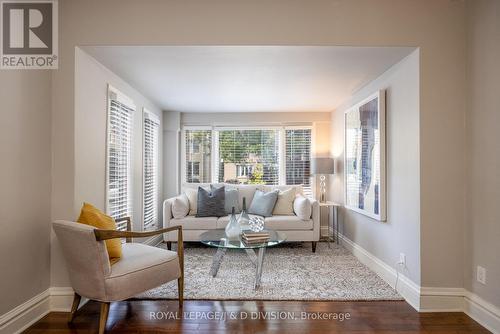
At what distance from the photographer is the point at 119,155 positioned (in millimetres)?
3439

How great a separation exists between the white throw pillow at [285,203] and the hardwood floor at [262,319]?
2031mm

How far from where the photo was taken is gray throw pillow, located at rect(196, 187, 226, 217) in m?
4.41

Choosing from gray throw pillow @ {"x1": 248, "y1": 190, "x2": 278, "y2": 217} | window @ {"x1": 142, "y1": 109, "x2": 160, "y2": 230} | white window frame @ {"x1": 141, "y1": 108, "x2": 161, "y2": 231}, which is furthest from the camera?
gray throw pillow @ {"x1": 248, "y1": 190, "x2": 278, "y2": 217}

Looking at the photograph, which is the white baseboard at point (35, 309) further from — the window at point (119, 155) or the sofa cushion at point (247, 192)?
the sofa cushion at point (247, 192)

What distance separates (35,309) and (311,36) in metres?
3.15

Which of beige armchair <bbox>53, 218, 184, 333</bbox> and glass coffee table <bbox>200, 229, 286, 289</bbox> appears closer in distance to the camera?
beige armchair <bbox>53, 218, 184, 333</bbox>

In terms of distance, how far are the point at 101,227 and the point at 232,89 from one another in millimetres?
2377

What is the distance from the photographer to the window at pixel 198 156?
5.53m

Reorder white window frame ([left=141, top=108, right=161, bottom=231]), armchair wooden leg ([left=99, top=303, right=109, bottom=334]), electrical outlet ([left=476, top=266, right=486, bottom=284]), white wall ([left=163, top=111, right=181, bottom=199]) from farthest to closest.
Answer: white wall ([left=163, top=111, right=181, bottom=199])
white window frame ([left=141, top=108, right=161, bottom=231])
electrical outlet ([left=476, top=266, right=486, bottom=284])
armchair wooden leg ([left=99, top=303, right=109, bottom=334])

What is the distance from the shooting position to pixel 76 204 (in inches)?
100

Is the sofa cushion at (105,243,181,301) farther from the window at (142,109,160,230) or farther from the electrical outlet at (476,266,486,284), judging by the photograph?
the electrical outlet at (476,266,486,284)

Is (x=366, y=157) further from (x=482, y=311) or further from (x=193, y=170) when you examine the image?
(x=193, y=170)

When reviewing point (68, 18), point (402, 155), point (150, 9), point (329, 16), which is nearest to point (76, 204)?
point (68, 18)

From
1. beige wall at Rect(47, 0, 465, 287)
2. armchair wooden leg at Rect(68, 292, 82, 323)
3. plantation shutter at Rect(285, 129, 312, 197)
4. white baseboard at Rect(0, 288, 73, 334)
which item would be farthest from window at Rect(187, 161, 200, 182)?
armchair wooden leg at Rect(68, 292, 82, 323)
